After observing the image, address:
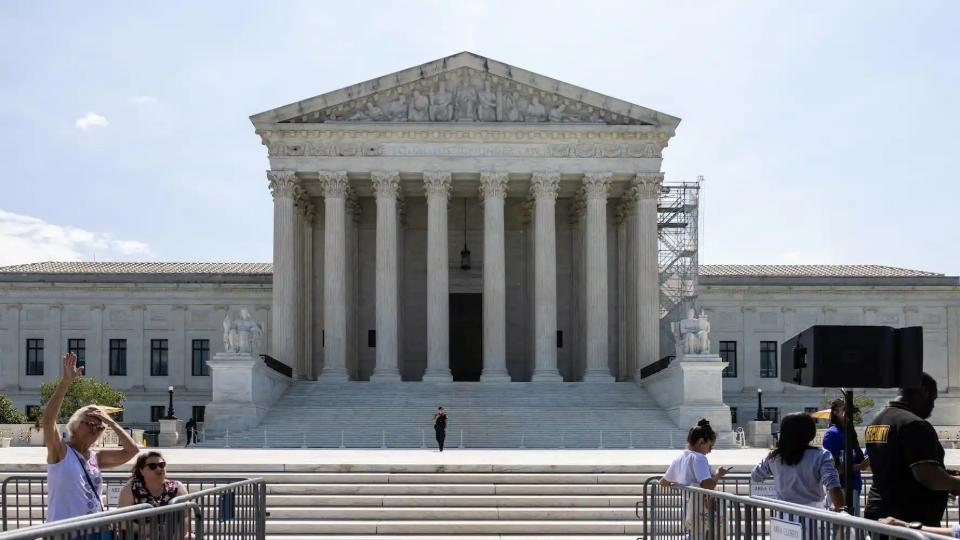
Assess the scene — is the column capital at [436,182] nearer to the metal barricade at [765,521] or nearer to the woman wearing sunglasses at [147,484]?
the metal barricade at [765,521]

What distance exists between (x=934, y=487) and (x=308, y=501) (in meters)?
13.4

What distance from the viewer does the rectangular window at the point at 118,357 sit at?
206 ft

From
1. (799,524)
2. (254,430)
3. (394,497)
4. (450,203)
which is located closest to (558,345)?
(450,203)

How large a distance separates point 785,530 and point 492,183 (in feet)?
132

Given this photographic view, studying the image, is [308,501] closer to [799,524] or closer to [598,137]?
[799,524]

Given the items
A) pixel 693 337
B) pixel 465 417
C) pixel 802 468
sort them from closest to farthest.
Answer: pixel 802 468
pixel 693 337
pixel 465 417

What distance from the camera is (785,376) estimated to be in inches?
490

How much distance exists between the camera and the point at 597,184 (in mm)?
49625

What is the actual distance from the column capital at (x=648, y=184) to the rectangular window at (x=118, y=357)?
30.9 meters

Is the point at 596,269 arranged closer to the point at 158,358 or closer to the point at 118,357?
the point at 158,358

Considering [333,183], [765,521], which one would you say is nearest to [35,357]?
[333,183]

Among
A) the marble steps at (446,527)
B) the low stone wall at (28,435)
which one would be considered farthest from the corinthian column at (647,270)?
the marble steps at (446,527)

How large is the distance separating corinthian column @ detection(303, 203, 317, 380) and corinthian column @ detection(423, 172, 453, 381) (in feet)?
25.1

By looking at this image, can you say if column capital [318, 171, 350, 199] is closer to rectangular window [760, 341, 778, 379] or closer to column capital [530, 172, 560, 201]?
column capital [530, 172, 560, 201]
